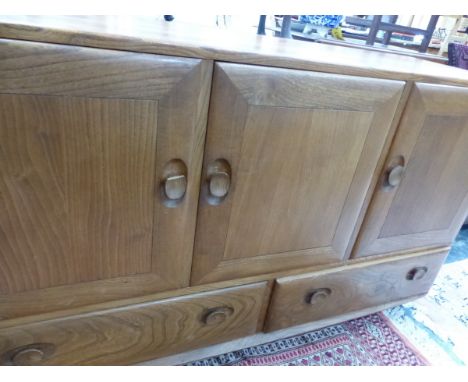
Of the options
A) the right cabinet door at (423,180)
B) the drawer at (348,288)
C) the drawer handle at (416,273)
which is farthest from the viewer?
the drawer handle at (416,273)

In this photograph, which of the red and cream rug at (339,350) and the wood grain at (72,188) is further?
the red and cream rug at (339,350)

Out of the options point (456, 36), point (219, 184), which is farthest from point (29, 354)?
point (456, 36)

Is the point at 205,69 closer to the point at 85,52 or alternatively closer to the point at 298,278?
the point at 85,52

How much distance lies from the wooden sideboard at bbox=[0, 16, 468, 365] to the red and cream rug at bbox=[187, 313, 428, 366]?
0.09 m

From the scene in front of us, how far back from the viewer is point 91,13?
20.8 inches

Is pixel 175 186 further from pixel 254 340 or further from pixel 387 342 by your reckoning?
pixel 387 342

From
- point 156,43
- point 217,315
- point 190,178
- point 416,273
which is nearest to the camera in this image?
point 156,43

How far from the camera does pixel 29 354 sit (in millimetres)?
565

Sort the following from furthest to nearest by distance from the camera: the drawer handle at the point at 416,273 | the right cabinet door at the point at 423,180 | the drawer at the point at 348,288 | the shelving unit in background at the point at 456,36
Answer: the shelving unit in background at the point at 456,36 → the drawer handle at the point at 416,273 → the drawer at the point at 348,288 → the right cabinet door at the point at 423,180

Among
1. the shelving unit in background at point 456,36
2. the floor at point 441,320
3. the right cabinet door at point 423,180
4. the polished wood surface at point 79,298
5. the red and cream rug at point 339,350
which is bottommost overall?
the floor at point 441,320

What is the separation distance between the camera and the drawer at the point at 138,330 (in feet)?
1.85

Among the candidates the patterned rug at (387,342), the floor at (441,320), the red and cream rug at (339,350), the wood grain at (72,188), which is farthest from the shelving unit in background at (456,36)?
the wood grain at (72,188)

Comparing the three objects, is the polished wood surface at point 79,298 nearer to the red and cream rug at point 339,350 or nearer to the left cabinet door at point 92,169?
the left cabinet door at point 92,169

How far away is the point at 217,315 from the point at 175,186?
1.03 feet
